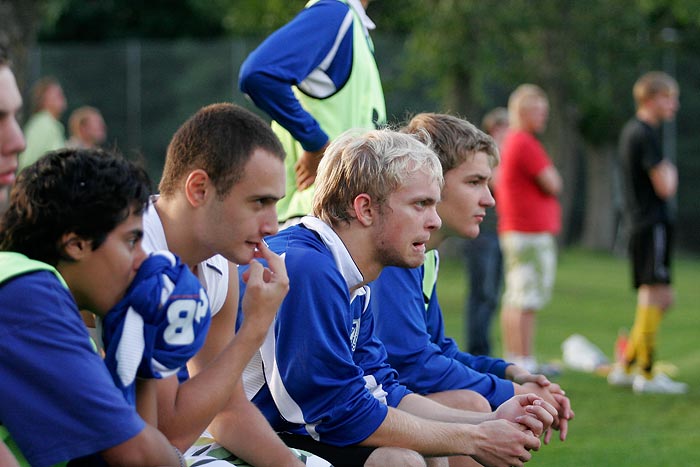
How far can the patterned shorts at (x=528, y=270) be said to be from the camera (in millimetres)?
9367

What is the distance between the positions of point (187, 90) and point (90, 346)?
20972 mm

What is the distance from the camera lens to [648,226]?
8.88 m

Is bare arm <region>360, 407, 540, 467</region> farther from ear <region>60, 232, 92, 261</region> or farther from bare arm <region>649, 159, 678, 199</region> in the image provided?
bare arm <region>649, 159, 678, 199</region>

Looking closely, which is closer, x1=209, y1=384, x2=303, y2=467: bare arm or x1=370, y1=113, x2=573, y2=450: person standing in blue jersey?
x1=209, y1=384, x2=303, y2=467: bare arm

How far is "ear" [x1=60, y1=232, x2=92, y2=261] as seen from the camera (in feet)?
8.86

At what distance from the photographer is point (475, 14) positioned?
21016mm

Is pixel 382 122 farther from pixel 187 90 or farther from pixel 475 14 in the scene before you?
pixel 187 90

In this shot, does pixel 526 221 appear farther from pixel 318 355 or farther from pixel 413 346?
pixel 318 355

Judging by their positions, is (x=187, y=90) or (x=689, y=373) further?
(x=187, y=90)

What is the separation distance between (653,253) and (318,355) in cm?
592

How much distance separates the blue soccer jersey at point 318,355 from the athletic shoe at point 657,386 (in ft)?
17.7

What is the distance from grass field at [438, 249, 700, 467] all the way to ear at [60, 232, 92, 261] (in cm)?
357

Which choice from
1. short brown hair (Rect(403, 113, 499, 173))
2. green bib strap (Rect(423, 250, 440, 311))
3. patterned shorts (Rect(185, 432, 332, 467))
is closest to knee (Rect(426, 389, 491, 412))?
green bib strap (Rect(423, 250, 440, 311))

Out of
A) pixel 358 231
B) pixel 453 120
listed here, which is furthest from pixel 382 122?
pixel 358 231
